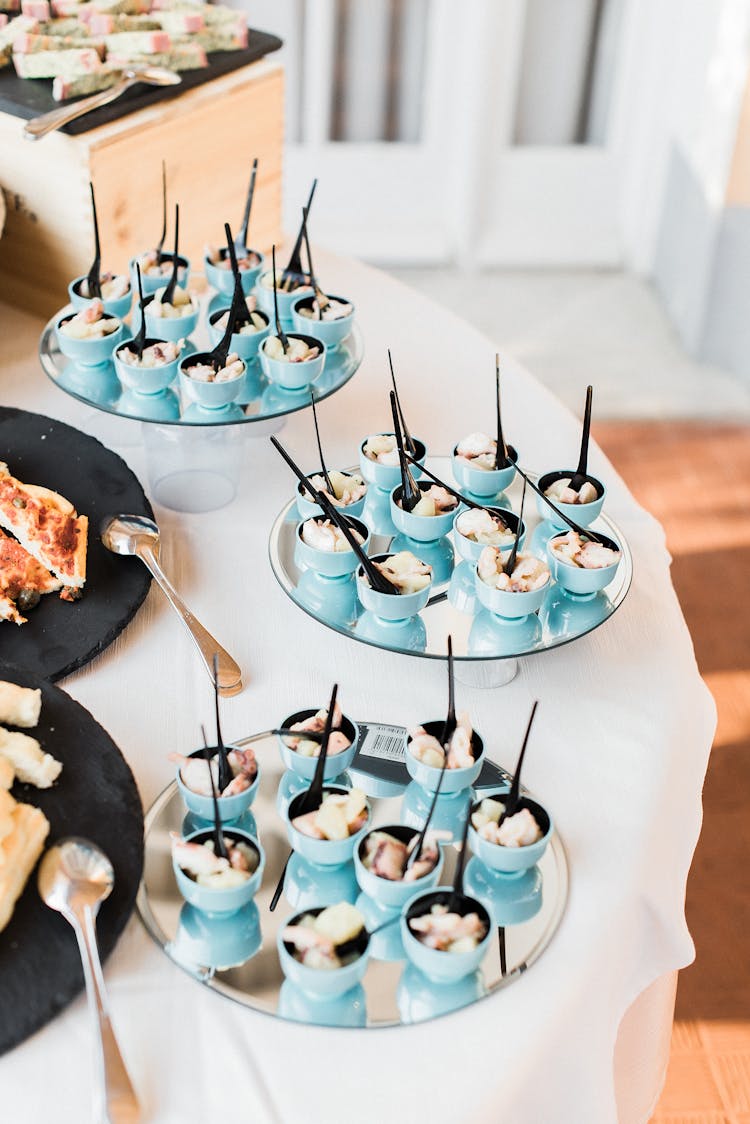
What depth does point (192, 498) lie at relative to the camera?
4.06 ft

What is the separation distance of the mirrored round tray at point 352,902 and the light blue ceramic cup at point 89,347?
1.73 ft

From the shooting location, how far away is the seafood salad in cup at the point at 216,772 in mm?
827

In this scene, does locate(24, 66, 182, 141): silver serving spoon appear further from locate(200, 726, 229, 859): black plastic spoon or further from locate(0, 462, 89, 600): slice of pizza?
locate(200, 726, 229, 859): black plastic spoon

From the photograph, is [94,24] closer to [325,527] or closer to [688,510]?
[325,527]

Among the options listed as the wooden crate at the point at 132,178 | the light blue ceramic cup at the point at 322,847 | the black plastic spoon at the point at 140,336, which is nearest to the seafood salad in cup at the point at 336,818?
the light blue ceramic cup at the point at 322,847

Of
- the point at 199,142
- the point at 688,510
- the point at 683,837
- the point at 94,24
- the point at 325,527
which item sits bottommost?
the point at 688,510

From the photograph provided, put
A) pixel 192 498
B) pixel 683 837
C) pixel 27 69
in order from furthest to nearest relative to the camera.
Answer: pixel 27 69 < pixel 192 498 < pixel 683 837

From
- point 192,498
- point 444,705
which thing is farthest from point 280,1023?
point 192,498

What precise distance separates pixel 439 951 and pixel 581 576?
38cm

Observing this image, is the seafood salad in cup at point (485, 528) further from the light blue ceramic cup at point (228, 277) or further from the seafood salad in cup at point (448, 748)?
the light blue ceramic cup at point (228, 277)

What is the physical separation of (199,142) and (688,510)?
4.87 ft

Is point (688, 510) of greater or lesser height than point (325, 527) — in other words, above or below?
below

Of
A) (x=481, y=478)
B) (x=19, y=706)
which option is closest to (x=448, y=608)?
(x=481, y=478)

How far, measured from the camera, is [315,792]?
0.82 m
